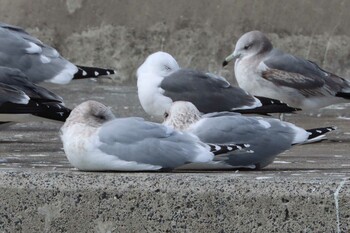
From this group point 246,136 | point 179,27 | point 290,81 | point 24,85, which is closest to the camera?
point 246,136

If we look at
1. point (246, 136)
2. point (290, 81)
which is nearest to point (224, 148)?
point (246, 136)

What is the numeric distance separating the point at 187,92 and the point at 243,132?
58.1 inches

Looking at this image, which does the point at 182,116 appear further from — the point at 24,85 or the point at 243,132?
the point at 24,85

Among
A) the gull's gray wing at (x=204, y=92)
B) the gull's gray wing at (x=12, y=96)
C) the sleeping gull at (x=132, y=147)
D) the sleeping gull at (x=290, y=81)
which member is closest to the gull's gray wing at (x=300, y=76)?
the sleeping gull at (x=290, y=81)

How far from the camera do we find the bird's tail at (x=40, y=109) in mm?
5668

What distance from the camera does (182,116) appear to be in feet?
16.3

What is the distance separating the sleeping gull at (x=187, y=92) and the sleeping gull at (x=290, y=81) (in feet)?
3.45

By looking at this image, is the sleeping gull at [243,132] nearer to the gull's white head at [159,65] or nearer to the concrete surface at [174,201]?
the concrete surface at [174,201]

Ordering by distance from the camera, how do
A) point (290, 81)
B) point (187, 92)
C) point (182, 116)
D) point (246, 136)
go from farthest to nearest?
point (290, 81), point (187, 92), point (182, 116), point (246, 136)

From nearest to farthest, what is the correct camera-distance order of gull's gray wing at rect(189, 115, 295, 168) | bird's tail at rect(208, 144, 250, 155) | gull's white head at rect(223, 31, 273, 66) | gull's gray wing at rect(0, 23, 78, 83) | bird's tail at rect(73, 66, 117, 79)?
bird's tail at rect(208, 144, 250, 155) < gull's gray wing at rect(189, 115, 295, 168) < gull's gray wing at rect(0, 23, 78, 83) < bird's tail at rect(73, 66, 117, 79) < gull's white head at rect(223, 31, 273, 66)

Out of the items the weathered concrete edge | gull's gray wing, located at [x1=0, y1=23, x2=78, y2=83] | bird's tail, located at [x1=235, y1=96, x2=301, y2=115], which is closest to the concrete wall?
gull's gray wing, located at [x1=0, y1=23, x2=78, y2=83]

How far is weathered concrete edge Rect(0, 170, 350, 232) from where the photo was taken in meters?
4.10

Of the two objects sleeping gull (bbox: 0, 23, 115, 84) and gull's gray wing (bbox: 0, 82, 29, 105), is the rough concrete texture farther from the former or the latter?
sleeping gull (bbox: 0, 23, 115, 84)

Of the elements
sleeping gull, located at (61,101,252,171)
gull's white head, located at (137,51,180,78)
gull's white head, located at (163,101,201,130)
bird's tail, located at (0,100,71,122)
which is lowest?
sleeping gull, located at (61,101,252,171)
